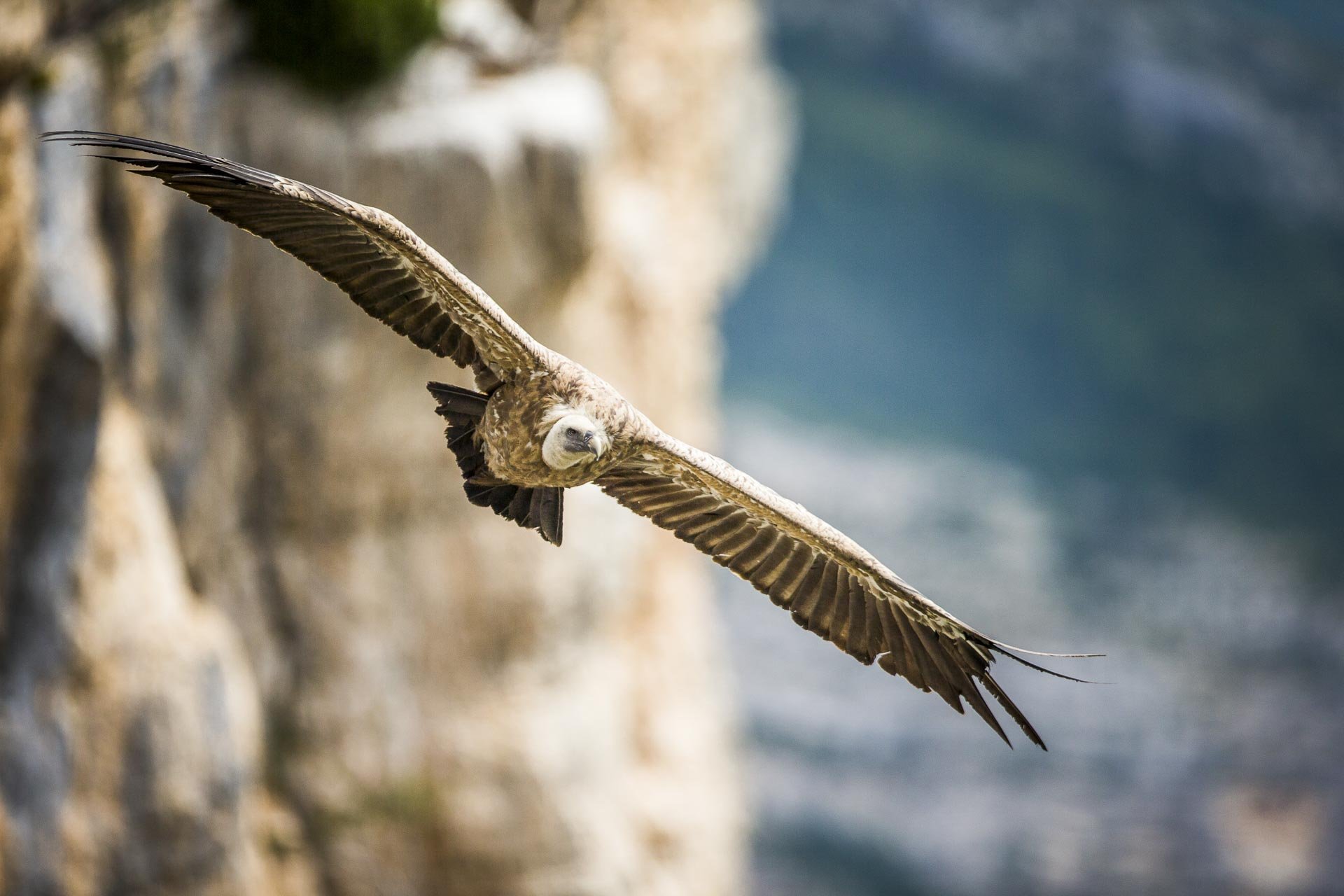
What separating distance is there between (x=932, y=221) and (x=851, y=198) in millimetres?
2078

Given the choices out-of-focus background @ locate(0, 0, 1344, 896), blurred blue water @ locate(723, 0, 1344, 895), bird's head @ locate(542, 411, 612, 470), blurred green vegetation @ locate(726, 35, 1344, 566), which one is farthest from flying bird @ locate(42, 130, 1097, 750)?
blurred green vegetation @ locate(726, 35, 1344, 566)

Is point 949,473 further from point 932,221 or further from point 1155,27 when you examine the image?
point 1155,27

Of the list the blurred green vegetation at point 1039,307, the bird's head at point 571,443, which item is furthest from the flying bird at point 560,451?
the blurred green vegetation at point 1039,307

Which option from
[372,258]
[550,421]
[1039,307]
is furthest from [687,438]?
[1039,307]

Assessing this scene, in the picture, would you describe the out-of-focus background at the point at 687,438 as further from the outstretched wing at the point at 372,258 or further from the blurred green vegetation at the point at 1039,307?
the outstretched wing at the point at 372,258

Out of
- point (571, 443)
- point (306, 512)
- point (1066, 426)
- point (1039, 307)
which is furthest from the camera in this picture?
point (1039, 307)

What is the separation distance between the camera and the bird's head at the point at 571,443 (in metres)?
3.65

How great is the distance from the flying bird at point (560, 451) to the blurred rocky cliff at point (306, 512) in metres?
2.35

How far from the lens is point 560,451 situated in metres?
3.66

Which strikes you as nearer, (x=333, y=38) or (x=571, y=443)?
(x=571, y=443)

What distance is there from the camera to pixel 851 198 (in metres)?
31.5

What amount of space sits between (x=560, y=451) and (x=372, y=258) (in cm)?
94

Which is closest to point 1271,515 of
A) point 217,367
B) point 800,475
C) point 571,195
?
point 800,475

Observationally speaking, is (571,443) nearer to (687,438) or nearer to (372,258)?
(372,258)
